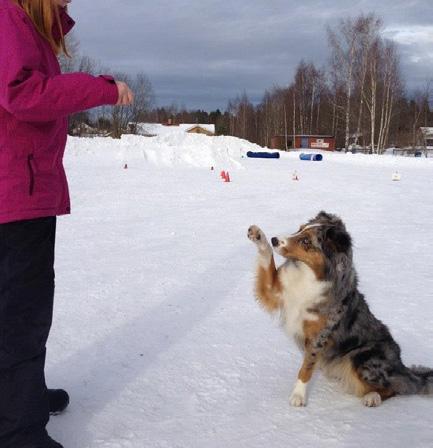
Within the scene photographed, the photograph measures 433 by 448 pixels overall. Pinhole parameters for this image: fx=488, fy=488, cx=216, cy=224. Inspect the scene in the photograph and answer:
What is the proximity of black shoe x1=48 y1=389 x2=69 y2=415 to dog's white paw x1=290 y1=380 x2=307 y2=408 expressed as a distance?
126cm

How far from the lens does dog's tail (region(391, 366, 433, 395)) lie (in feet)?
9.43

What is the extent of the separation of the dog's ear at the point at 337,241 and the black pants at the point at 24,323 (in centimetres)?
160

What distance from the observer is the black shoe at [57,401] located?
8.28 feet

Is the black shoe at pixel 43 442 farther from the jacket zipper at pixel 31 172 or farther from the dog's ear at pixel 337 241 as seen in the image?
the dog's ear at pixel 337 241

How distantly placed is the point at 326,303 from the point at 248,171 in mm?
16200

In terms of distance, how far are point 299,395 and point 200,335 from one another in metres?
1.07

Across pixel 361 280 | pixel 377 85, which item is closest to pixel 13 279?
pixel 361 280

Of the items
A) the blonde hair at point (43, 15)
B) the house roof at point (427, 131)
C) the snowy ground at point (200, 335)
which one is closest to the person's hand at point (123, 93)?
the blonde hair at point (43, 15)

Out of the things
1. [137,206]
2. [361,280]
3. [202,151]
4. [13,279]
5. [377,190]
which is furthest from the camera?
[202,151]

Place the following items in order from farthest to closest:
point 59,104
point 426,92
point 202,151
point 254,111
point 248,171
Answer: point 254,111 → point 426,92 → point 202,151 → point 248,171 → point 59,104

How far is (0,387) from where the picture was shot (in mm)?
2029

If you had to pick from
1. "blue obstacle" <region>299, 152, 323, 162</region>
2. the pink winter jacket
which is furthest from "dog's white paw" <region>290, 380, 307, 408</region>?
"blue obstacle" <region>299, 152, 323, 162</region>

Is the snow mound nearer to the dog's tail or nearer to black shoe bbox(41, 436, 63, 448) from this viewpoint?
the dog's tail

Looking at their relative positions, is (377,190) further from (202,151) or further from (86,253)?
(202,151)
